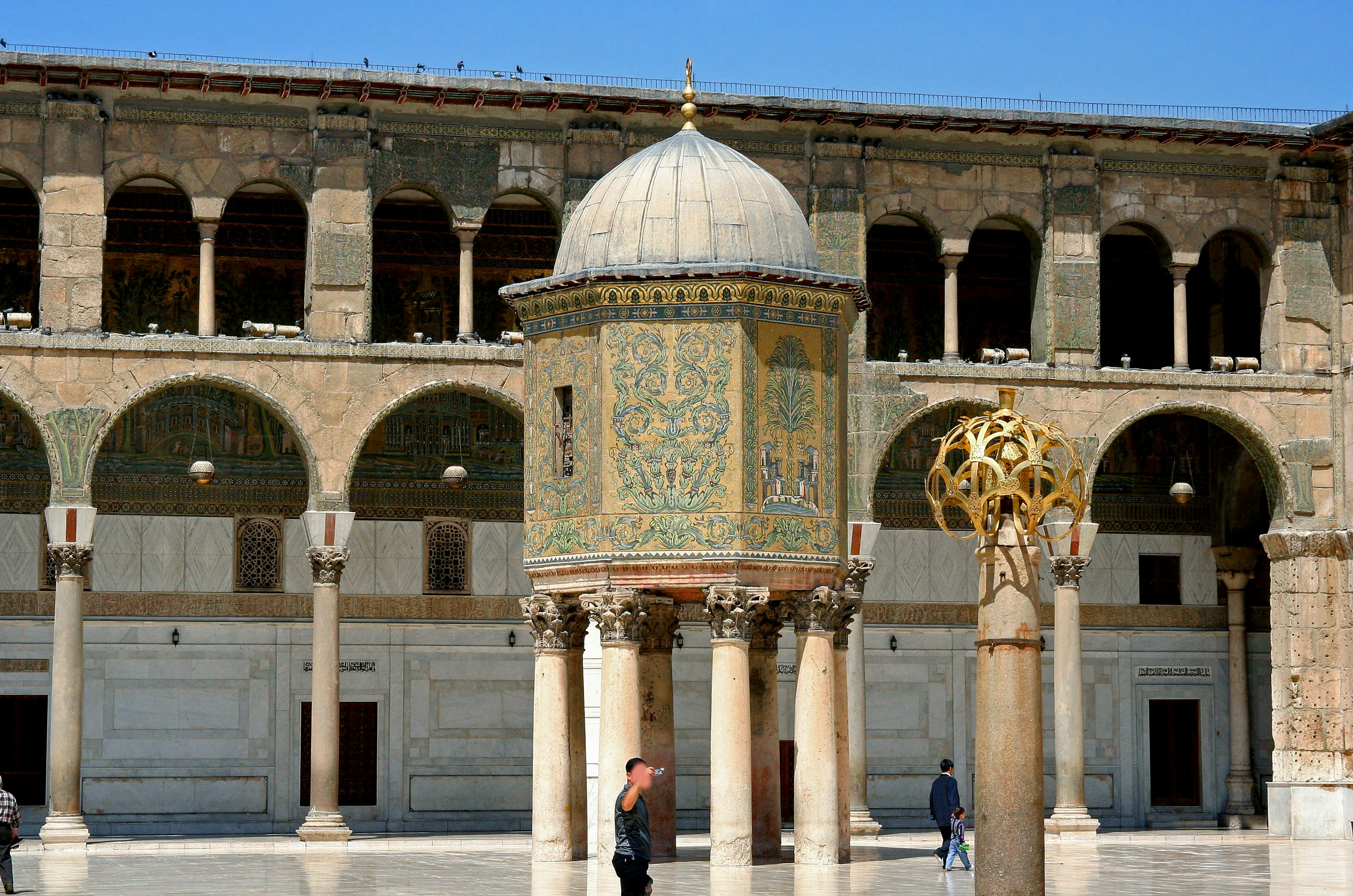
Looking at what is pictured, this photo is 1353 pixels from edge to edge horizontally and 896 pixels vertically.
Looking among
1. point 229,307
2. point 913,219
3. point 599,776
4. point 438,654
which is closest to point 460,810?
point 438,654

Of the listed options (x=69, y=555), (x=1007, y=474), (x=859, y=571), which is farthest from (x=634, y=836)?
(x=69, y=555)

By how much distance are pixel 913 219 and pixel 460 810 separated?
9.28 m

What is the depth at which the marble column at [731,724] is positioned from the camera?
16688 mm

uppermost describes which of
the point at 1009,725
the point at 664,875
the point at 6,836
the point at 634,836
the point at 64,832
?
the point at 1009,725

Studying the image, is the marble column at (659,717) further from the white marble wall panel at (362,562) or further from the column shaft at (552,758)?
the white marble wall panel at (362,562)

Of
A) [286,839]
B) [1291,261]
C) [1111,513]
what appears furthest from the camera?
[1111,513]

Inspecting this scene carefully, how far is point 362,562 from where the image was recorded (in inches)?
1082

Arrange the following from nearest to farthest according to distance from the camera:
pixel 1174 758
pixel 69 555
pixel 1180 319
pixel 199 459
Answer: pixel 69 555 < pixel 1180 319 < pixel 199 459 < pixel 1174 758

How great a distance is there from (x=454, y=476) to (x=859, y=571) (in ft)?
20.4

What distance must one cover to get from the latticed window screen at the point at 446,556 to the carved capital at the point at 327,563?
365 centimetres

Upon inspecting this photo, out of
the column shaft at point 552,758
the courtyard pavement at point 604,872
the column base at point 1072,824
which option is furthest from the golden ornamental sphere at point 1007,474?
the column base at point 1072,824

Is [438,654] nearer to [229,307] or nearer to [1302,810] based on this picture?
[229,307]

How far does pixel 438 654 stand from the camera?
90.7 feet

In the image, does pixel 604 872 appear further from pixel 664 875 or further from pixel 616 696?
pixel 616 696
